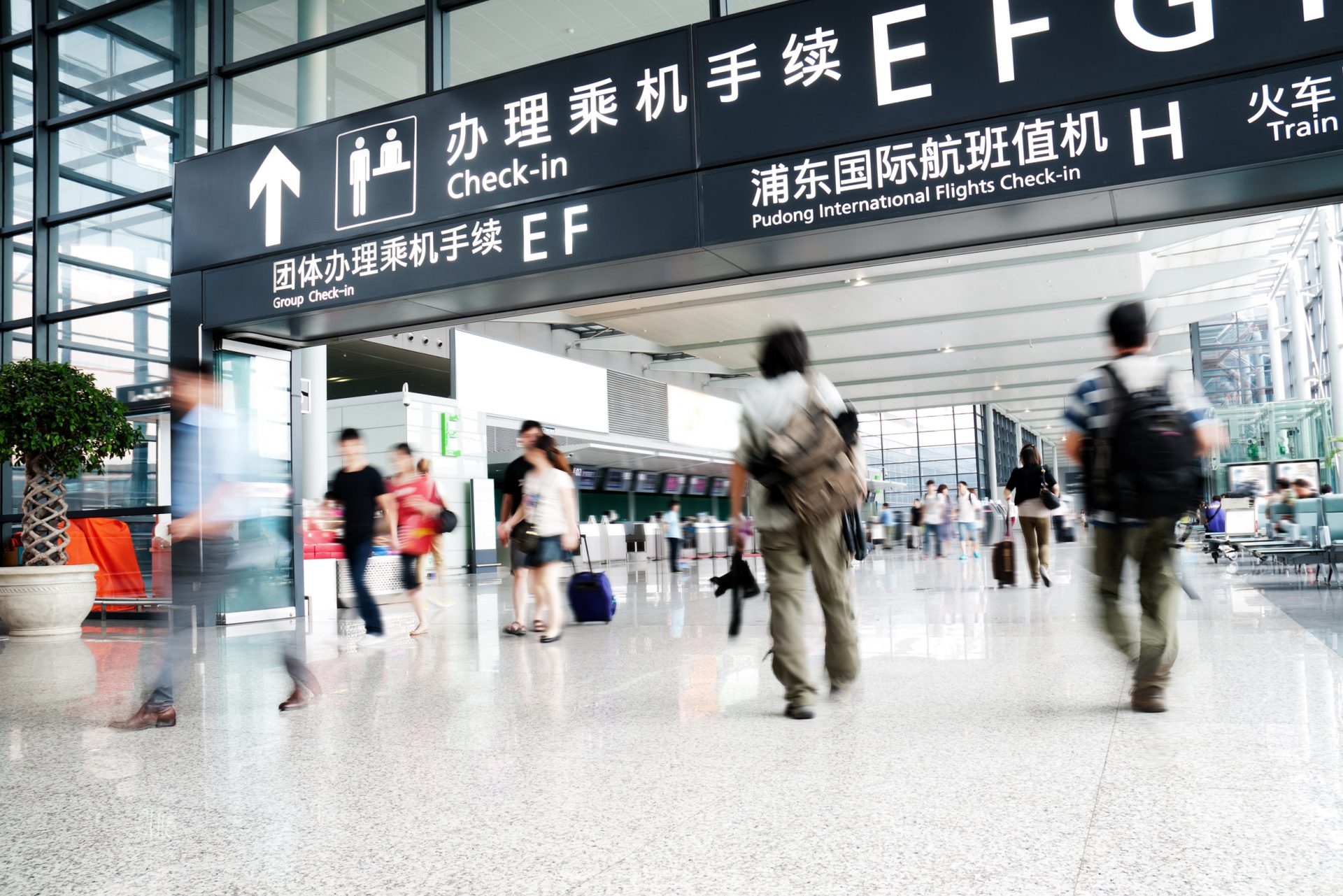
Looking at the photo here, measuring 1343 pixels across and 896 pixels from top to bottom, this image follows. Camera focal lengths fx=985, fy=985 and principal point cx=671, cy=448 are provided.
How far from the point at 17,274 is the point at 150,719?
10.4m

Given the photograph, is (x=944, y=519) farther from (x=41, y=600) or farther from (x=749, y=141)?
(x=41, y=600)

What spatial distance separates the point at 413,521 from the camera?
762 centimetres

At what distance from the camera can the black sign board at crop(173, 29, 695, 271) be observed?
6508 millimetres

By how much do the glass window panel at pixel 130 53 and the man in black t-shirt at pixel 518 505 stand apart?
641 centimetres

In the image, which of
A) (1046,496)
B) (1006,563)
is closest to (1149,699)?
(1006,563)

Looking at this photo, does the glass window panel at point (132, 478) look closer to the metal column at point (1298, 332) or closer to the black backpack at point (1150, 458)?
the black backpack at point (1150, 458)

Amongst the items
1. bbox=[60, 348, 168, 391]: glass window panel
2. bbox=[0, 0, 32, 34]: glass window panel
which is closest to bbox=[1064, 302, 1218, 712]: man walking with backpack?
bbox=[60, 348, 168, 391]: glass window panel

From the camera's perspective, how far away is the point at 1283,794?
9.07 feet

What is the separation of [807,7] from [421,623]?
5477mm

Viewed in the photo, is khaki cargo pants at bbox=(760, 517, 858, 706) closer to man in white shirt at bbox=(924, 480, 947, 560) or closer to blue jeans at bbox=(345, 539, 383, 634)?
blue jeans at bbox=(345, 539, 383, 634)

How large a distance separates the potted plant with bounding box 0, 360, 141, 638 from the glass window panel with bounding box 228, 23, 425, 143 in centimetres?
297

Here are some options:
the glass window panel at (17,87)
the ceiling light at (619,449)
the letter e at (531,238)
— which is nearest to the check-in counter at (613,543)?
the ceiling light at (619,449)

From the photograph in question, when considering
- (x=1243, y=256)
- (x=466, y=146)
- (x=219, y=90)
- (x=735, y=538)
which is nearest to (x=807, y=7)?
(x=466, y=146)

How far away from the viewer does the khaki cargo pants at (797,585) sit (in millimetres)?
4184
